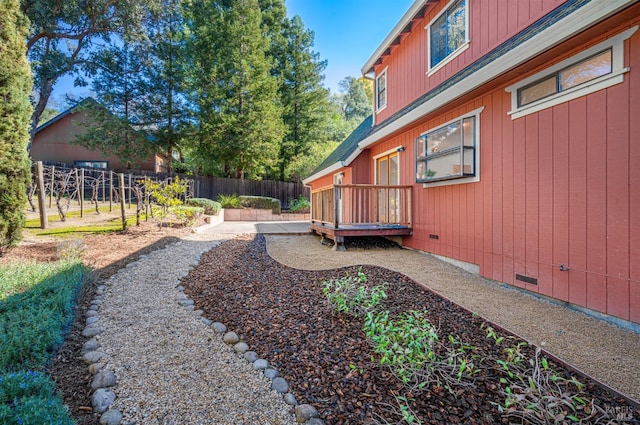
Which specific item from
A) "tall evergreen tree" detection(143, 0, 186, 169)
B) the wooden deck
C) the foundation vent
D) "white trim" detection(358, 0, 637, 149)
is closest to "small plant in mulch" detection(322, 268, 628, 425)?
the foundation vent

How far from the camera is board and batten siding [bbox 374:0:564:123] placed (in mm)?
4223

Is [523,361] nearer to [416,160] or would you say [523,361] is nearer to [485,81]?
[485,81]

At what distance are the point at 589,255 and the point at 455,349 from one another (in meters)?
1.88

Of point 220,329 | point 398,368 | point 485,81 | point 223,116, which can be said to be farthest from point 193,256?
point 223,116

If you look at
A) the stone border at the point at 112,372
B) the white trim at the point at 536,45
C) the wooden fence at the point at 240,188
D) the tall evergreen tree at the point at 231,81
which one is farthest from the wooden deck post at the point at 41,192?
the tall evergreen tree at the point at 231,81

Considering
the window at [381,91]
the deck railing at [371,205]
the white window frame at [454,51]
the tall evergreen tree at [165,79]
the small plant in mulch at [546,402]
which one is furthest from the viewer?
the tall evergreen tree at [165,79]

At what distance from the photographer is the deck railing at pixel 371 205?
20.7ft

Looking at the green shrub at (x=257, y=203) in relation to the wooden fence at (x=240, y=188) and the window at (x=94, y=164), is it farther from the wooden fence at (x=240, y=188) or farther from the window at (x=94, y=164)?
the window at (x=94, y=164)

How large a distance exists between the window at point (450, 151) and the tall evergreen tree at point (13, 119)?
663 cm

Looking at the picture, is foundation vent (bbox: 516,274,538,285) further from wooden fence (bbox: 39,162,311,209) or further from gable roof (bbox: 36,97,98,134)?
gable roof (bbox: 36,97,98,134)

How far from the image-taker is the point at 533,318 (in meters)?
2.98

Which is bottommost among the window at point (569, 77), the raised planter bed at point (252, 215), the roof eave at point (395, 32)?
the raised planter bed at point (252, 215)

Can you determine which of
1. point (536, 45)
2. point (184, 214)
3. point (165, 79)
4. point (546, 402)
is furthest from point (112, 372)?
point (165, 79)

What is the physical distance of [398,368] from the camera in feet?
6.99
